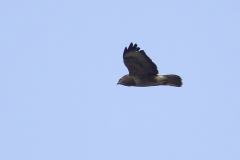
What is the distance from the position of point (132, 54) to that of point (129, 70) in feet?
2.21

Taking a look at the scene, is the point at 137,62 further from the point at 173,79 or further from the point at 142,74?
the point at 173,79

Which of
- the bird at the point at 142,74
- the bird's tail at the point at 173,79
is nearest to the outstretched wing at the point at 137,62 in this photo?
the bird at the point at 142,74

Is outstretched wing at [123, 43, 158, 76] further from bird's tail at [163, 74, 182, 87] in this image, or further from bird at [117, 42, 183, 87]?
bird's tail at [163, 74, 182, 87]

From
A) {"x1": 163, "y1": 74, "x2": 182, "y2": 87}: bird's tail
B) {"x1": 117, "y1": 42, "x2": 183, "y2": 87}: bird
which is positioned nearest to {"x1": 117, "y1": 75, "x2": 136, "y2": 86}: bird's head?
{"x1": 117, "y1": 42, "x2": 183, "y2": 87}: bird

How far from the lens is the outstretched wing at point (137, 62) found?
23.1 metres

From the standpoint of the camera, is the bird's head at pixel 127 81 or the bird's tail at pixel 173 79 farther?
the bird's head at pixel 127 81

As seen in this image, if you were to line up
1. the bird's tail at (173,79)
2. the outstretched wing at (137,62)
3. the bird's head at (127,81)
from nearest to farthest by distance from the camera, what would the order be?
the outstretched wing at (137,62), the bird's tail at (173,79), the bird's head at (127,81)

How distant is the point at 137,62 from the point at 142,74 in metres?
0.43

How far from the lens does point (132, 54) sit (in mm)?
23109

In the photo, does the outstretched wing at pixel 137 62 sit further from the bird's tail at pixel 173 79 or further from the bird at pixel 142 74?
the bird's tail at pixel 173 79

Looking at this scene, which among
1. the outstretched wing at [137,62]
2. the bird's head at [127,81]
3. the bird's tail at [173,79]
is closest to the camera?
the outstretched wing at [137,62]

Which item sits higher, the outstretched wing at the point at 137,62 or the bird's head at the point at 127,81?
the outstretched wing at the point at 137,62

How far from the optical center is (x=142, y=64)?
76.6 ft

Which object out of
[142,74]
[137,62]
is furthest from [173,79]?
[137,62]
